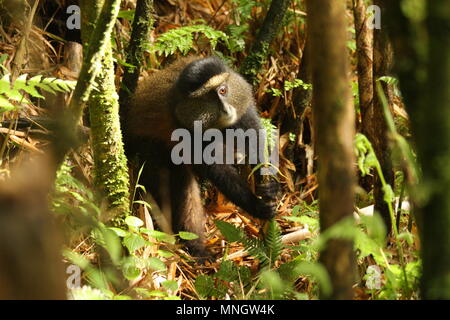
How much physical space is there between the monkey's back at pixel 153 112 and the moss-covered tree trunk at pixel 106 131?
183 centimetres

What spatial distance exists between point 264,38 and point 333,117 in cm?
342

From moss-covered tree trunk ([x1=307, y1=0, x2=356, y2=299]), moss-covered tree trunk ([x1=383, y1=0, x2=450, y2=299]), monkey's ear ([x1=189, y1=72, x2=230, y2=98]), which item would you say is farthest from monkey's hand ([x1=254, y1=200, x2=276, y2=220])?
moss-covered tree trunk ([x1=383, y1=0, x2=450, y2=299])

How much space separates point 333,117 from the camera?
2.18 meters

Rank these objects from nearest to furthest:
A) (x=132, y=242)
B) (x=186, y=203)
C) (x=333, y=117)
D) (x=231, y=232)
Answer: (x=333, y=117), (x=132, y=242), (x=231, y=232), (x=186, y=203)

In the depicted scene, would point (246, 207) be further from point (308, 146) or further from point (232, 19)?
point (232, 19)

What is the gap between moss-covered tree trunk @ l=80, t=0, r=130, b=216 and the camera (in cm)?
349

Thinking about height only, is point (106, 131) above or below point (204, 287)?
above

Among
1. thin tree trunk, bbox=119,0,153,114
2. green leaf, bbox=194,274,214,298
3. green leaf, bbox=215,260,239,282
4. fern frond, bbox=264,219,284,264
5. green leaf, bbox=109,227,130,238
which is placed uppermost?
thin tree trunk, bbox=119,0,153,114

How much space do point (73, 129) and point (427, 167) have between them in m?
1.58

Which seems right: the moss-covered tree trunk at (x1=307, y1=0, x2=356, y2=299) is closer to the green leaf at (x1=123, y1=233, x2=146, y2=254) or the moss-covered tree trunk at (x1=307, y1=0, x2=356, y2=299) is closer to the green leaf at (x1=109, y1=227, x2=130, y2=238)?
the green leaf at (x1=123, y1=233, x2=146, y2=254)

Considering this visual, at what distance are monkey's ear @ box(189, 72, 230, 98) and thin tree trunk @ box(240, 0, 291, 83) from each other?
48cm

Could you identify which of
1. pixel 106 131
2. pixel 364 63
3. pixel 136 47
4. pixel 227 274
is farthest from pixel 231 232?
pixel 136 47

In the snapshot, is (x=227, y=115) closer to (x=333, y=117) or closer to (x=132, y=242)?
(x=132, y=242)
